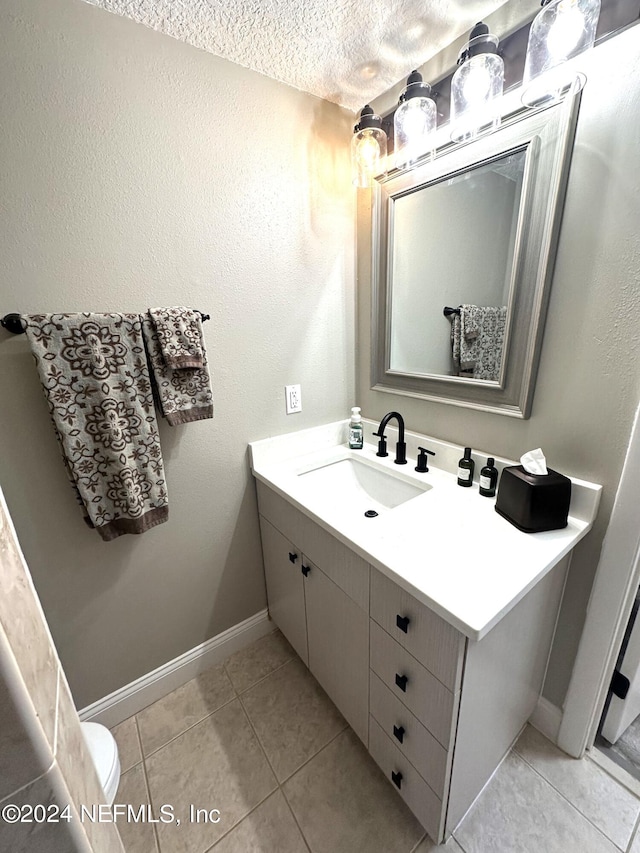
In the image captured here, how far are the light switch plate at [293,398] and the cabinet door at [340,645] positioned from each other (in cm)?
61

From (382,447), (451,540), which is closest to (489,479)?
(451,540)

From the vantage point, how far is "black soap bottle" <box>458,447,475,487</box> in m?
1.17

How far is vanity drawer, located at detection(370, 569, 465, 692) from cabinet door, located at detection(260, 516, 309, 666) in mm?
402

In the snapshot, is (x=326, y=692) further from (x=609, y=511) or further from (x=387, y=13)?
(x=387, y=13)

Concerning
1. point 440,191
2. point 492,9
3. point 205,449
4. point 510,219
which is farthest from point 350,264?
point 205,449

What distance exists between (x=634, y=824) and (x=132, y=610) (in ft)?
5.45

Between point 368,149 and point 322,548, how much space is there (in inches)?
54.1

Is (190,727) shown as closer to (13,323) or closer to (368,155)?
(13,323)

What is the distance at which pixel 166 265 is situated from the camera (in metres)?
1.09

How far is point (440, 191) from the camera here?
1185mm

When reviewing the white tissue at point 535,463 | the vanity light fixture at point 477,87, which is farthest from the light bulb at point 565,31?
the white tissue at point 535,463

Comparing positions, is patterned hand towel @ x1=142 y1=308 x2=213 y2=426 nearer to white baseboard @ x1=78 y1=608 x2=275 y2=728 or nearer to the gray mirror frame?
the gray mirror frame

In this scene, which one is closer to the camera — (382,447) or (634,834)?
(634,834)

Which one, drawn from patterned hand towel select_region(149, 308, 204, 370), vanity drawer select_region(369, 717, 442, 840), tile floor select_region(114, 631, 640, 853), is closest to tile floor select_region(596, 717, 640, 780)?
tile floor select_region(114, 631, 640, 853)
